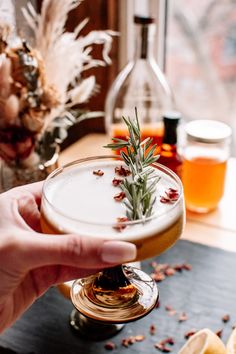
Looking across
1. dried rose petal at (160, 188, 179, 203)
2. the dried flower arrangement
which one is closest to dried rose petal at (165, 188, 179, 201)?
dried rose petal at (160, 188, 179, 203)

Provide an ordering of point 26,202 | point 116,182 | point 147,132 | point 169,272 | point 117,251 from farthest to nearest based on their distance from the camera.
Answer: point 147,132 → point 169,272 → point 26,202 → point 116,182 → point 117,251

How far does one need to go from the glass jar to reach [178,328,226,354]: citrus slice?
461 mm

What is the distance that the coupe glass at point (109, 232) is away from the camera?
0.66 metres

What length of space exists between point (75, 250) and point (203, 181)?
2.15 ft

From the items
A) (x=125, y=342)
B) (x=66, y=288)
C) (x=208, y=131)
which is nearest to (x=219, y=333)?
(x=125, y=342)

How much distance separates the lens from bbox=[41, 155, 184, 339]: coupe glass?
2.18 ft

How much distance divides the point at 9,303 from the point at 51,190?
0.24 m

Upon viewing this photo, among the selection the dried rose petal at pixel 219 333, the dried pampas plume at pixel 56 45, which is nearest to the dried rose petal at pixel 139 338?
the dried rose petal at pixel 219 333

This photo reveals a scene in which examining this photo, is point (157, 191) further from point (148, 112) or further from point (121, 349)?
point (148, 112)

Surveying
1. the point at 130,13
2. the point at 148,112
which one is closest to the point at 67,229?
the point at 148,112

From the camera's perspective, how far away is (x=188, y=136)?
1267 millimetres

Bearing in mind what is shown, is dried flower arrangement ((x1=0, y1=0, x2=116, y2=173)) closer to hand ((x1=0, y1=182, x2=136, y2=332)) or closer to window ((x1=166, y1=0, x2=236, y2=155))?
hand ((x1=0, y1=182, x2=136, y2=332))

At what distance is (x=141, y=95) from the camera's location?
4.71ft

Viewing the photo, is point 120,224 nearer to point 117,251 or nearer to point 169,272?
point 117,251
